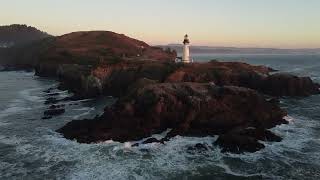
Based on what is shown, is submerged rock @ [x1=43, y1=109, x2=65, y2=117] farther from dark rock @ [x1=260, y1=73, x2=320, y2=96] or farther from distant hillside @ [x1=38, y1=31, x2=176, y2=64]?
distant hillside @ [x1=38, y1=31, x2=176, y2=64]

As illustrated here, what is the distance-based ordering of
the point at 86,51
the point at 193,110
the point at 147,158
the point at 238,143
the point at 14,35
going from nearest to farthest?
the point at 147,158 → the point at 238,143 → the point at 193,110 → the point at 86,51 → the point at 14,35

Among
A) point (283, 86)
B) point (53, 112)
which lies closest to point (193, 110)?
point (53, 112)

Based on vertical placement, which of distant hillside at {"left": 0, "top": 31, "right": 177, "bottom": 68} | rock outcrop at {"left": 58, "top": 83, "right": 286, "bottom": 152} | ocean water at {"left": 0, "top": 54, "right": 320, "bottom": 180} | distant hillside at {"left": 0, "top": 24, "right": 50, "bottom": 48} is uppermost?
distant hillside at {"left": 0, "top": 24, "right": 50, "bottom": 48}

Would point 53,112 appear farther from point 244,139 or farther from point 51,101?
point 244,139

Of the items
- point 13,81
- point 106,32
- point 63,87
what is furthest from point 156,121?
point 106,32

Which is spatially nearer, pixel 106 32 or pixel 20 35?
pixel 106 32

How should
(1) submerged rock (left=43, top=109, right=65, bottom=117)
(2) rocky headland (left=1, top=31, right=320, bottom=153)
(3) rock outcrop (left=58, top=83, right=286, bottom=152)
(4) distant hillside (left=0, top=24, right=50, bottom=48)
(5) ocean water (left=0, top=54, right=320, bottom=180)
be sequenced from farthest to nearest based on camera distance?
(4) distant hillside (left=0, top=24, right=50, bottom=48), (1) submerged rock (left=43, top=109, right=65, bottom=117), (3) rock outcrop (left=58, top=83, right=286, bottom=152), (2) rocky headland (left=1, top=31, right=320, bottom=153), (5) ocean water (left=0, top=54, right=320, bottom=180)

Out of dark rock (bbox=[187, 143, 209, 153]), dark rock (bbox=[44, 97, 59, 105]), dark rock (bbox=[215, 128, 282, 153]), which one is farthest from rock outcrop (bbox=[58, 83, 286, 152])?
dark rock (bbox=[44, 97, 59, 105])

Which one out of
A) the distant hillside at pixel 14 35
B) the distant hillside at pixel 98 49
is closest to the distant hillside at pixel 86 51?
the distant hillside at pixel 98 49

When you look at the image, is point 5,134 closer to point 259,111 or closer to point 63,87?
point 259,111

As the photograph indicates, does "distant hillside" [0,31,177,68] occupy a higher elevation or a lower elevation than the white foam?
higher

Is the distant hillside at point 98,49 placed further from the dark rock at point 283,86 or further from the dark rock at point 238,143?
the dark rock at point 238,143
